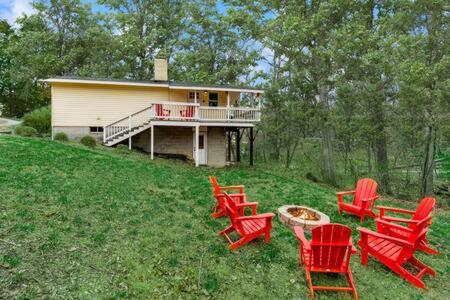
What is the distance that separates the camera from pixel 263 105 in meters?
22.0

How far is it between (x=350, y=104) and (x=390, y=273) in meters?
13.1

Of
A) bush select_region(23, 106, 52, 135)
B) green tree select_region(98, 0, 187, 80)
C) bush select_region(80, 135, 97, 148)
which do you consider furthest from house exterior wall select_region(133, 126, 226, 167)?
green tree select_region(98, 0, 187, 80)

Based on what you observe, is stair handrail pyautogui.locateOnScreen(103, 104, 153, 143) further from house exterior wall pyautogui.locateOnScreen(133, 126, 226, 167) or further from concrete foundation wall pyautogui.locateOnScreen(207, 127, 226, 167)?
concrete foundation wall pyautogui.locateOnScreen(207, 127, 226, 167)

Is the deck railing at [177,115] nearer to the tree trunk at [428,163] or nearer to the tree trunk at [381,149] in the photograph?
the tree trunk at [381,149]

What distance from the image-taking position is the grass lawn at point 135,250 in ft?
14.2

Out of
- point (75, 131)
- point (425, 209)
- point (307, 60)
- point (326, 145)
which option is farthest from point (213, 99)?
point (425, 209)

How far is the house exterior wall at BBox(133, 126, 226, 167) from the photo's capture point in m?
17.4

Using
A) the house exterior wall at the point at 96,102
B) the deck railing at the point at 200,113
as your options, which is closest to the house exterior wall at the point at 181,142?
the house exterior wall at the point at 96,102

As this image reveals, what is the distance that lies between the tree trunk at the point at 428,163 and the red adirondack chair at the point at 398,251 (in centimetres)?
1042

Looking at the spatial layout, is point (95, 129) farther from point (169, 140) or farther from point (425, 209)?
point (425, 209)

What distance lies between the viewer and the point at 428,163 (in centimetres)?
1477

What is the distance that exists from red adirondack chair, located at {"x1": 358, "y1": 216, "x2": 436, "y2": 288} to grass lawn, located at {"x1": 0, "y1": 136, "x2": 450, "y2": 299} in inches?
6.1

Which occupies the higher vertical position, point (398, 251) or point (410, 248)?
point (410, 248)

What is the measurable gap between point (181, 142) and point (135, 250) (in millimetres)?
12951
